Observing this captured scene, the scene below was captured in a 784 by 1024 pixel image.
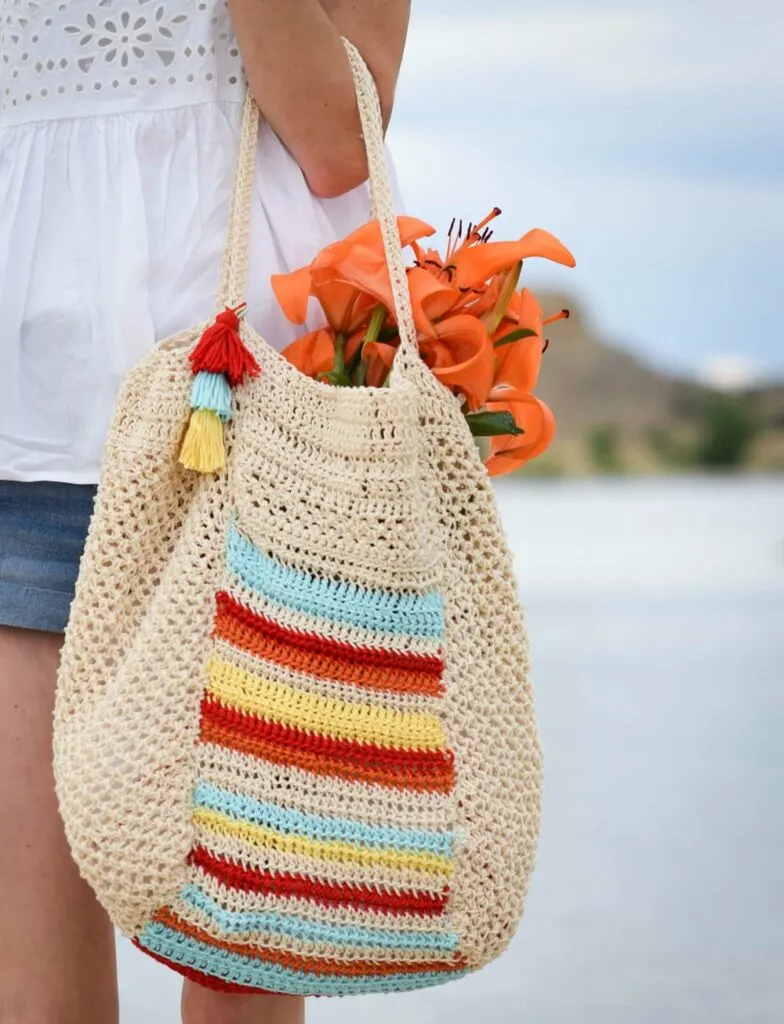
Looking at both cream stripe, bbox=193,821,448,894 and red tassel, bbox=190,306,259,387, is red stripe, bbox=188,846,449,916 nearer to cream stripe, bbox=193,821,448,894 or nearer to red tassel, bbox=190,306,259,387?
cream stripe, bbox=193,821,448,894

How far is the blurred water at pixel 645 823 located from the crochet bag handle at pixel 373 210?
1031mm

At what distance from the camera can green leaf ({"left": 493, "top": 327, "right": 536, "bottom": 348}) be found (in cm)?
83

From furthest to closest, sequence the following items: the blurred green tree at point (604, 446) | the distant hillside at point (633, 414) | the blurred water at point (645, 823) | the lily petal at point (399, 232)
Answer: the blurred green tree at point (604, 446) < the distant hillside at point (633, 414) < the blurred water at point (645, 823) < the lily petal at point (399, 232)

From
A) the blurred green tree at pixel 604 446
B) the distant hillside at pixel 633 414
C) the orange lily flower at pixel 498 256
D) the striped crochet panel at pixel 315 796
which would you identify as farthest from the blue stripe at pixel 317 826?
the blurred green tree at pixel 604 446

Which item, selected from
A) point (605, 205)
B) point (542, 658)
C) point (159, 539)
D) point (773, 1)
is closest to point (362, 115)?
point (159, 539)

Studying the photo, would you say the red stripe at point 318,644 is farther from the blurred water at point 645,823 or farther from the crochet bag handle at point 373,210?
the blurred water at point 645,823

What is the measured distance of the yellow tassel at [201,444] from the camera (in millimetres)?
730

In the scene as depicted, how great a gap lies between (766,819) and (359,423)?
166 centimetres

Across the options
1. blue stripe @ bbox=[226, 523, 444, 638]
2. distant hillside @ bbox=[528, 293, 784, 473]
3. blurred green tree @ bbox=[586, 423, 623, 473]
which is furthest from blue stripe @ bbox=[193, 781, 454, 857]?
blurred green tree @ bbox=[586, 423, 623, 473]

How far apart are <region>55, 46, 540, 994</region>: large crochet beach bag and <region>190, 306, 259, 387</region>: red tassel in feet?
0.05

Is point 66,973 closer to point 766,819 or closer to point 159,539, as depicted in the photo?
point 159,539

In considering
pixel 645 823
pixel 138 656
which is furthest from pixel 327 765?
pixel 645 823

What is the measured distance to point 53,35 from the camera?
83cm

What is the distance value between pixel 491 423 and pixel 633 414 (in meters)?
8.59
